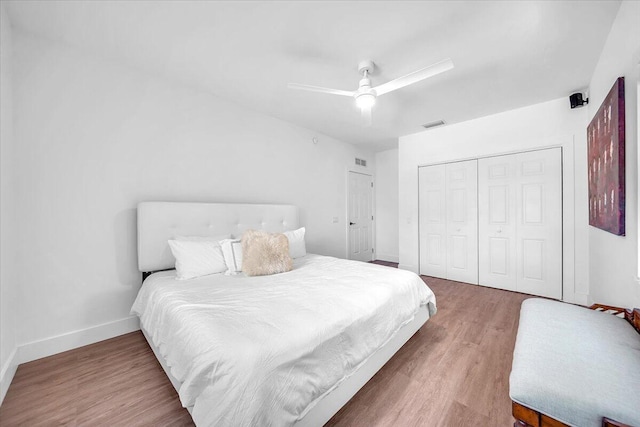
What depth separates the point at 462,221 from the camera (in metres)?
3.89

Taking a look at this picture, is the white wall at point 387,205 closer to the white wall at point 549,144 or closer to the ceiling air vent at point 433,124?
the white wall at point 549,144

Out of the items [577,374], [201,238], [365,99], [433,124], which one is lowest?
[577,374]

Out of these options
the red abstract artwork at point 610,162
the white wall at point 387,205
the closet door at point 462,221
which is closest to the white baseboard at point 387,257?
the white wall at point 387,205

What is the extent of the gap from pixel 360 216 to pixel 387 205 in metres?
0.78

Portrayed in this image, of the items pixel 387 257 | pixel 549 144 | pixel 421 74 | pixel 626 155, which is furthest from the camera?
pixel 387 257

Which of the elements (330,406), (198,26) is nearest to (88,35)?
(198,26)

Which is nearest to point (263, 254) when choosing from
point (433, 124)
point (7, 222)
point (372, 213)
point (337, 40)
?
point (7, 222)

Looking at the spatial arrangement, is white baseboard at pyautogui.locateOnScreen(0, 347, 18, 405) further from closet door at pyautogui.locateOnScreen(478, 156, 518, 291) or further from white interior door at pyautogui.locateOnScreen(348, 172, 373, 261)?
closet door at pyautogui.locateOnScreen(478, 156, 518, 291)

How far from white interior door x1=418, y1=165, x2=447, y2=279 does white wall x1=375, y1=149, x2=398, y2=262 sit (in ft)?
3.39

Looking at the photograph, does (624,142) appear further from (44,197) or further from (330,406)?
(44,197)

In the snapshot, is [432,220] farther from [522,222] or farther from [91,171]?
[91,171]

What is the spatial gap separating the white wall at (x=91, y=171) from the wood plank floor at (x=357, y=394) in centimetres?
38

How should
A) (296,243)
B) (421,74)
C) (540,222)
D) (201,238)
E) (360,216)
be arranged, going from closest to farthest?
(421,74)
(201,238)
(296,243)
(540,222)
(360,216)

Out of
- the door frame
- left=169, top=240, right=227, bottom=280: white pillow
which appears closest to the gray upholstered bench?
left=169, top=240, right=227, bottom=280: white pillow
